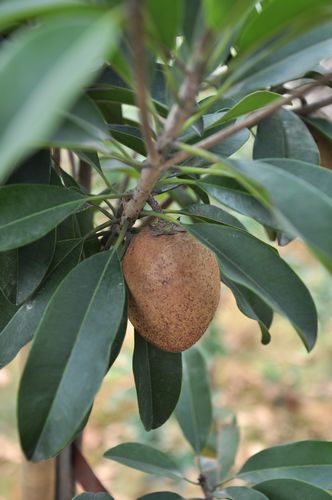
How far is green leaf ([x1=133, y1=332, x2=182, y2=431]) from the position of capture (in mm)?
729

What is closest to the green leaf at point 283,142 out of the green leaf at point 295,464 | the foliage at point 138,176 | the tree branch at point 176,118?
the foliage at point 138,176

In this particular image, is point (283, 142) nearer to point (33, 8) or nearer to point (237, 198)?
point (237, 198)

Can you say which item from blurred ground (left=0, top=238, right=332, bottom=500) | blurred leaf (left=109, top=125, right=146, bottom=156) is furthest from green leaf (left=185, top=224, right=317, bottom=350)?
blurred ground (left=0, top=238, right=332, bottom=500)

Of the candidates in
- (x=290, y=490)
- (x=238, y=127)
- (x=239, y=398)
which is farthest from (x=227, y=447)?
(x=239, y=398)

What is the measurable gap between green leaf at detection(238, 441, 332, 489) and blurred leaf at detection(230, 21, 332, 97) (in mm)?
432

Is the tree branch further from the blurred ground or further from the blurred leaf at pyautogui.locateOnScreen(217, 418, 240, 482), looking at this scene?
the blurred ground

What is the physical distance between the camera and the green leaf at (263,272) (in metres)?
0.60

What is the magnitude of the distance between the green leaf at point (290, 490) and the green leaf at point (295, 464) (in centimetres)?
3

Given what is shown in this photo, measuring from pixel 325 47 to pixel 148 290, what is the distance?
0.27 m

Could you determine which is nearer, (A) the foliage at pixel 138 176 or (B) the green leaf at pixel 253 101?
(A) the foliage at pixel 138 176

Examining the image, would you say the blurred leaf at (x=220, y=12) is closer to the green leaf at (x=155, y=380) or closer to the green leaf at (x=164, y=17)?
the green leaf at (x=164, y=17)

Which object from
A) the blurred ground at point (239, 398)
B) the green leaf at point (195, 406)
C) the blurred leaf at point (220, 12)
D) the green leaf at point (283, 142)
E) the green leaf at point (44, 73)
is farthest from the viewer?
the blurred ground at point (239, 398)

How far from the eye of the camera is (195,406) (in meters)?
1.07

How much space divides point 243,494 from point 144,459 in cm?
16
